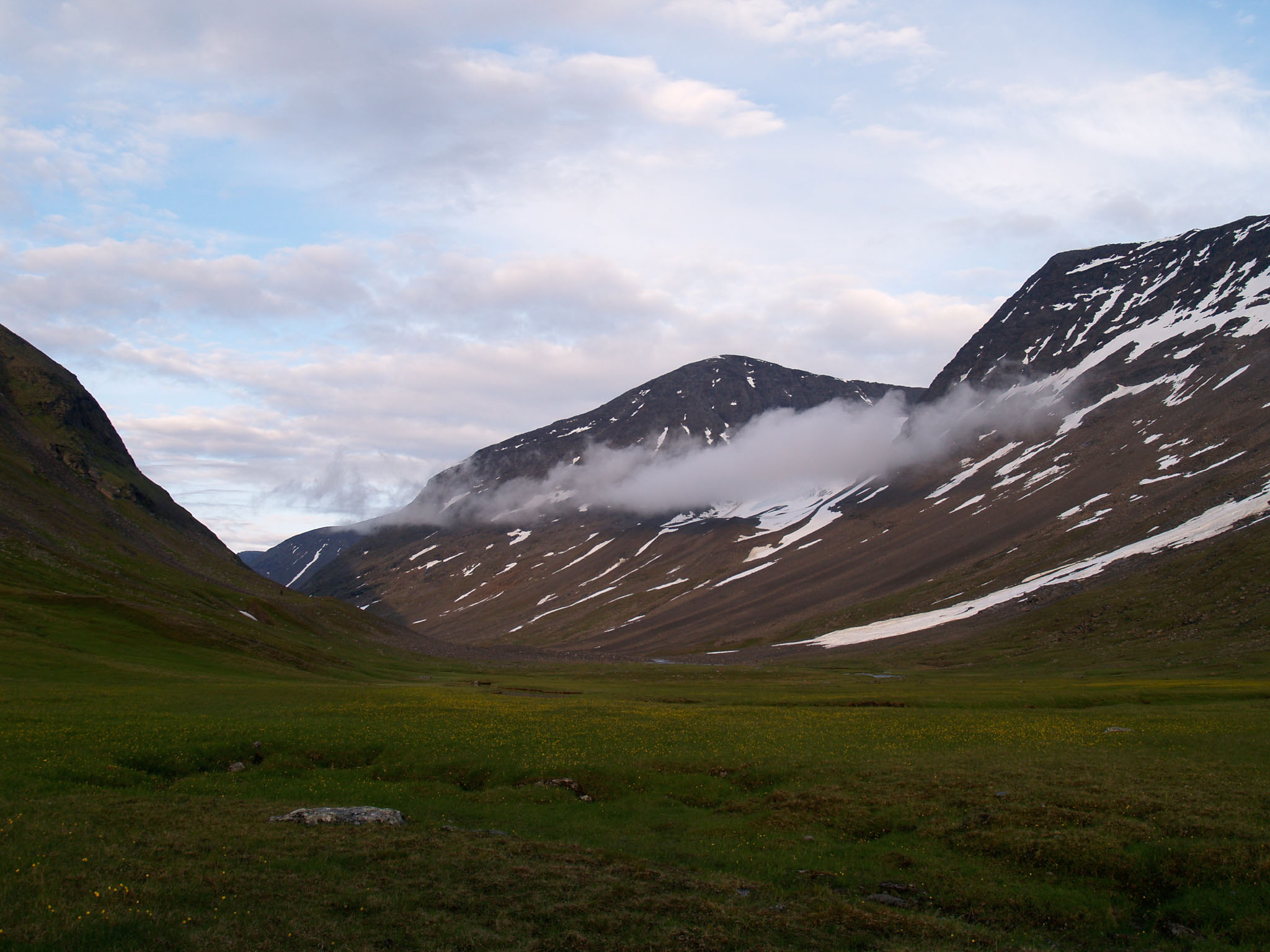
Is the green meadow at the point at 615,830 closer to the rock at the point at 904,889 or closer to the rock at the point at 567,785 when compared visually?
the rock at the point at 904,889

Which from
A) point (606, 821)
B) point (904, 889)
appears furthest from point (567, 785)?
point (904, 889)

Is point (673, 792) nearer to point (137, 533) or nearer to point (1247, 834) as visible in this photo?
point (1247, 834)

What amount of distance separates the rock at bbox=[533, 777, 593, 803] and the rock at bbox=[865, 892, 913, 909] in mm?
13653

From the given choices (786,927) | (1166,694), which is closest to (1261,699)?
(1166,694)

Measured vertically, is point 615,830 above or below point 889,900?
above

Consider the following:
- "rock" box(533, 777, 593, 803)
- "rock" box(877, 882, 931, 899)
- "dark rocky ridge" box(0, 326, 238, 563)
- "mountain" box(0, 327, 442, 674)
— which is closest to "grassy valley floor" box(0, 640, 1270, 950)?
"rock" box(877, 882, 931, 899)

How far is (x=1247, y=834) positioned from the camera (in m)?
23.3

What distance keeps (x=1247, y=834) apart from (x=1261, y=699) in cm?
5084

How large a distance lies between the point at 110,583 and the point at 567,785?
97184 millimetres

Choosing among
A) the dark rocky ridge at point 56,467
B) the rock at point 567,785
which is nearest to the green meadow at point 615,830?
the rock at point 567,785

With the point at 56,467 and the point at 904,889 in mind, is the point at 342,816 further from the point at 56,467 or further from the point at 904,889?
the point at 56,467

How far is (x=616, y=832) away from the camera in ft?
92.4

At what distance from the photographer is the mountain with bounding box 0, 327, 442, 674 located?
70.5m

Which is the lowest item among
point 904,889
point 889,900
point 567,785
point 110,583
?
point 904,889
